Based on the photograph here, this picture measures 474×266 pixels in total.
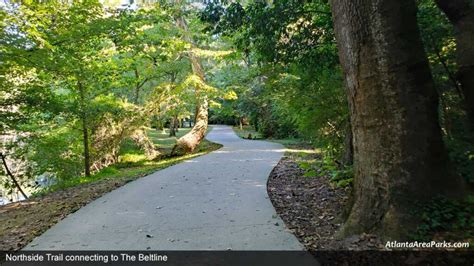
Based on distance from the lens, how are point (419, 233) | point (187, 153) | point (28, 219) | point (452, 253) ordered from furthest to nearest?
point (187, 153), point (28, 219), point (419, 233), point (452, 253)

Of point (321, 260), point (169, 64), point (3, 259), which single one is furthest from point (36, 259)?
point (169, 64)

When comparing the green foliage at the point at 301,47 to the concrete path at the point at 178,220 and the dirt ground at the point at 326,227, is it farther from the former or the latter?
the concrete path at the point at 178,220

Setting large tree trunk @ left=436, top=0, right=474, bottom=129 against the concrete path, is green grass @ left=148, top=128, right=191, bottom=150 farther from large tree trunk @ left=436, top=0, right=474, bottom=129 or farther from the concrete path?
large tree trunk @ left=436, top=0, right=474, bottom=129

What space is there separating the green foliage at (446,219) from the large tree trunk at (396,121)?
0.31 ft

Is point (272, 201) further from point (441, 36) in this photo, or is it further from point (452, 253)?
point (441, 36)

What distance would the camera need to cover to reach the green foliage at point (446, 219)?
3.16 m

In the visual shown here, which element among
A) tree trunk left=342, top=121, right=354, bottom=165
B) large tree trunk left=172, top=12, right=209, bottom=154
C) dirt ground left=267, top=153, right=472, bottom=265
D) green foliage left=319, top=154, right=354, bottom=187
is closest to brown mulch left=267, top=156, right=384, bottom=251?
dirt ground left=267, top=153, right=472, bottom=265

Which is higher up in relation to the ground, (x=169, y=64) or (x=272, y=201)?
(x=169, y=64)

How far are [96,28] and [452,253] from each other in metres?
8.06

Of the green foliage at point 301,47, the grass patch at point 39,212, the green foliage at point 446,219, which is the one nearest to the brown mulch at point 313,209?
the green foliage at point 446,219

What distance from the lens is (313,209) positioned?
17.4ft

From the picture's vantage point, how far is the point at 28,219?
591 centimetres

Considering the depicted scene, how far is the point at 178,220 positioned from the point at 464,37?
4307 mm

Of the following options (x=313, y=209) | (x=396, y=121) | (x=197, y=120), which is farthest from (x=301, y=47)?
(x=197, y=120)
